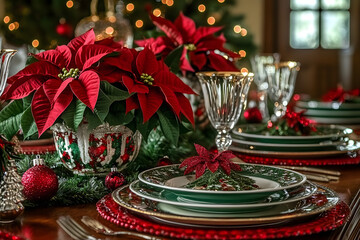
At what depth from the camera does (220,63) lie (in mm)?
1265

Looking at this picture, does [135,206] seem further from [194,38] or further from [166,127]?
[194,38]

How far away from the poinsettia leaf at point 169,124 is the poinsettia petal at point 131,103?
4cm

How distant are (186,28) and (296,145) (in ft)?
1.27

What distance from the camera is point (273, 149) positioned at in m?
1.17

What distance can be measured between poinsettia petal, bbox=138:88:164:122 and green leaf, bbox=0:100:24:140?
0.63 feet

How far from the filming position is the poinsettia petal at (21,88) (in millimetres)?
851

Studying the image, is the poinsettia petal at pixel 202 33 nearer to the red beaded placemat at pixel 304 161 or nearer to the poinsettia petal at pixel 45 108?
the red beaded placemat at pixel 304 161

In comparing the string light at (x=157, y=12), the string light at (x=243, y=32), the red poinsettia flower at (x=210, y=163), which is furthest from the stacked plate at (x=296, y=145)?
the string light at (x=243, y=32)

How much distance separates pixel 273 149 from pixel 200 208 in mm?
508

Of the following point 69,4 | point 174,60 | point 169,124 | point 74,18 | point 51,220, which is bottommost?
point 51,220

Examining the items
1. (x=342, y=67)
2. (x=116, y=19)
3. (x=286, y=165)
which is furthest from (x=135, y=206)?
(x=342, y=67)

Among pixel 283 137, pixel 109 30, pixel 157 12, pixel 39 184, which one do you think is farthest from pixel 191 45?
pixel 157 12

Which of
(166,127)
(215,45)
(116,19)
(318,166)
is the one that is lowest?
(318,166)

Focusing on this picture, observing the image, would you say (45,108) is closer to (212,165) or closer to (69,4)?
(212,165)
